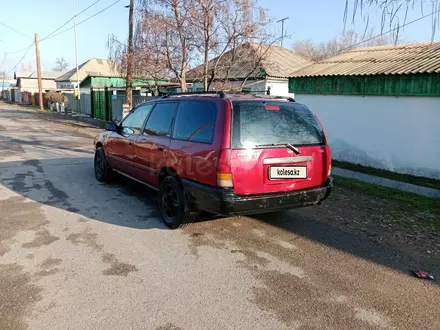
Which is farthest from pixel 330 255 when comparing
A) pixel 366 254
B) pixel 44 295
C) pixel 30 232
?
pixel 30 232

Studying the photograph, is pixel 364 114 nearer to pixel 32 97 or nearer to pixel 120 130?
pixel 120 130

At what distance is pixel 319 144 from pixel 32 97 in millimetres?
54593

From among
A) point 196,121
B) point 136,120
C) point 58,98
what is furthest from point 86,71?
point 196,121

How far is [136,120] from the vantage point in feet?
19.8

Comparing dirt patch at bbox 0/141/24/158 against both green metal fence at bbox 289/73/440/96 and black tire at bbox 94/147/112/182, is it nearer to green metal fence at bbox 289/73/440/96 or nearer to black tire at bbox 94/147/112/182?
black tire at bbox 94/147/112/182

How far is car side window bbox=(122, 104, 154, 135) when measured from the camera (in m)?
5.78

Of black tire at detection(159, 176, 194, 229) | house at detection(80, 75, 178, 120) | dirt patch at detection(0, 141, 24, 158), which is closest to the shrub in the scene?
house at detection(80, 75, 178, 120)

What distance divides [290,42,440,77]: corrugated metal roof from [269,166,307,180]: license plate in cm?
557

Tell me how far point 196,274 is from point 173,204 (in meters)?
1.42

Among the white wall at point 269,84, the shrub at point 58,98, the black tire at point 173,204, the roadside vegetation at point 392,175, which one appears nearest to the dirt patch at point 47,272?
the black tire at point 173,204

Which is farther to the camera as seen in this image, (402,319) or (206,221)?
(206,221)

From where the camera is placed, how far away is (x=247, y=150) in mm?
3902

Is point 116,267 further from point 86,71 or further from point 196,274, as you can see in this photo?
point 86,71

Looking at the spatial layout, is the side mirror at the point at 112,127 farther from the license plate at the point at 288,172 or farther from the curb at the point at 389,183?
the curb at the point at 389,183
